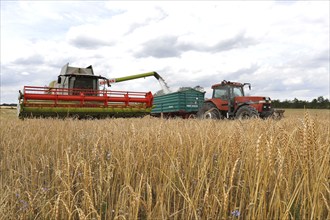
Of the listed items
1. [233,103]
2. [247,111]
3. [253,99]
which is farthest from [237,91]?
[247,111]

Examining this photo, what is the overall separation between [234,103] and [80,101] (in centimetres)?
657

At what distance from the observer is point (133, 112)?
536 inches

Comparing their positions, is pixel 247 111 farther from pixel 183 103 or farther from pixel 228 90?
pixel 183 103

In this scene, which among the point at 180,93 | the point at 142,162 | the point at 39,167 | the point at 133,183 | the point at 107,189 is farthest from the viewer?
the point at 180,93

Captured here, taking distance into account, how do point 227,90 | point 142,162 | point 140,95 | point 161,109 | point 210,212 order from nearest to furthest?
point 210,212 < point 142,162 < point 227,90 < point 140,95 < point 161,109

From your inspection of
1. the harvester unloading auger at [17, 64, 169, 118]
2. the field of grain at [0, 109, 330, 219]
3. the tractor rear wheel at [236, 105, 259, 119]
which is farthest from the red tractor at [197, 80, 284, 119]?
the field of grain at [0, 109, 330, 219]

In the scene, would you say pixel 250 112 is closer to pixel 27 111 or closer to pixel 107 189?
pixel 27 111

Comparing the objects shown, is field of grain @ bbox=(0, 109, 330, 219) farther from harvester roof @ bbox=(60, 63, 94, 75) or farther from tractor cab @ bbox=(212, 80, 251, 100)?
harvester roof @ bbox=(60, 63, 94, 75)

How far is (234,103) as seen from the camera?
42.8ft

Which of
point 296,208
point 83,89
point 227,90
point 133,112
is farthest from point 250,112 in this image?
point 296,208

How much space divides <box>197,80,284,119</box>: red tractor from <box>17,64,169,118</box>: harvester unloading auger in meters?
3.05

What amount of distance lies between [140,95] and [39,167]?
10884 millimetres

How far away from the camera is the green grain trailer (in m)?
19.0

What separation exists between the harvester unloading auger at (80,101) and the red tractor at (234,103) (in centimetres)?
305
